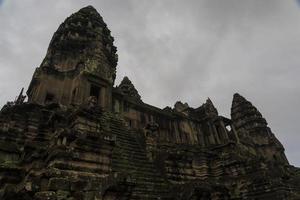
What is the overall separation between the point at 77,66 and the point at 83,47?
2.57 m

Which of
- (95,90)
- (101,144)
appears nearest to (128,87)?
(95,90)

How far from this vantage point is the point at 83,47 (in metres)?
20.1

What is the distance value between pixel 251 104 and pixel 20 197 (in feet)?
146

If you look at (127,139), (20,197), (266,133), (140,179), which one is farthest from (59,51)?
(266,133)

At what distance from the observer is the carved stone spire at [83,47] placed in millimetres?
18234

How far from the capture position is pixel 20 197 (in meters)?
6.05

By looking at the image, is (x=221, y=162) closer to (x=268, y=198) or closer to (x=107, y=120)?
(x=268, y=198)

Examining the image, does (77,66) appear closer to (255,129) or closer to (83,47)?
(83,47)

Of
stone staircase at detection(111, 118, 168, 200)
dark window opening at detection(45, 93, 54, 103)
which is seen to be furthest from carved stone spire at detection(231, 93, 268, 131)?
dark window opening at detection(45, 93, 54, 103)

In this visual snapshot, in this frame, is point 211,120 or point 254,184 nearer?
point 254,184

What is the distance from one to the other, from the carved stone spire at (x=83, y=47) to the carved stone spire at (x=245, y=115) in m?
29.7

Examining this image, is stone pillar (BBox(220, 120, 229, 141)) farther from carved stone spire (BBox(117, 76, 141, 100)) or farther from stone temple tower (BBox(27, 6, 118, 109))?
stone temple tower (BBox(27, 6, 118, 109))

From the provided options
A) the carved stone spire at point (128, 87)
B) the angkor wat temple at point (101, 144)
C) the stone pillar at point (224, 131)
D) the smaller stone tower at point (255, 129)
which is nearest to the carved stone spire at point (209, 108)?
the angkor wat temple at point (101, 144)

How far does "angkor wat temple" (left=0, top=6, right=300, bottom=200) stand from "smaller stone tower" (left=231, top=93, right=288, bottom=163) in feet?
46.5
